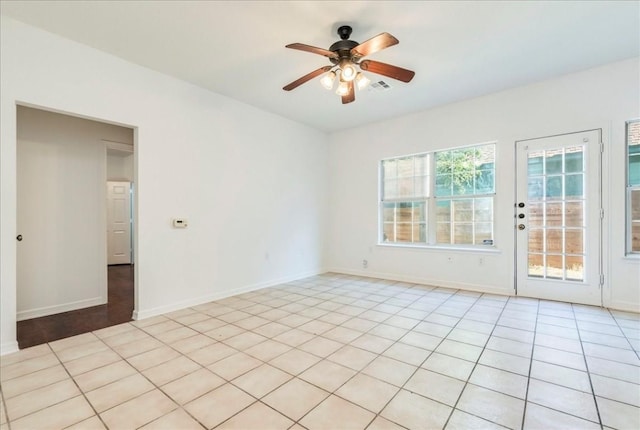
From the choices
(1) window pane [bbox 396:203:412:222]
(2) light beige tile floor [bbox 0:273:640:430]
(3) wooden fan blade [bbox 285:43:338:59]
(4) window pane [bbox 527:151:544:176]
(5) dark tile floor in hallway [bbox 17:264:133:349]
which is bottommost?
(5) dark tile floor in hallway [bbox 17:264:133:349]

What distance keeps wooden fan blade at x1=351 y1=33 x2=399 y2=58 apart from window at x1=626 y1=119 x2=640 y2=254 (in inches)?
129

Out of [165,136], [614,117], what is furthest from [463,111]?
[165,136]

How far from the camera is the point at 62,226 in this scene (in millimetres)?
3537

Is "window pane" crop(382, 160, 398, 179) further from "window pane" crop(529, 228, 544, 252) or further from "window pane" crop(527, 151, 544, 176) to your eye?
"window pane" crop(529, 228, 544, 252)

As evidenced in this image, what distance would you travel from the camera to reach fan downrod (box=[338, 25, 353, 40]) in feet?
8.60

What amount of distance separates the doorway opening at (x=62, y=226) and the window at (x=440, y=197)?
431 centimetres

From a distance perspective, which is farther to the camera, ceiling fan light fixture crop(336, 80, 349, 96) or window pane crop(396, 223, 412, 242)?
window pane crop(396, 223, 412, 242)

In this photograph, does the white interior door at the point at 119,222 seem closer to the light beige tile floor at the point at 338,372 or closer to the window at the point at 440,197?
the light beige tile floor at the point at 338,372

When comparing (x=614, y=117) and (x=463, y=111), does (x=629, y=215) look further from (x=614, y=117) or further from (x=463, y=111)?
(x=463, y=111)

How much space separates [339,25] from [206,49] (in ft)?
4.65

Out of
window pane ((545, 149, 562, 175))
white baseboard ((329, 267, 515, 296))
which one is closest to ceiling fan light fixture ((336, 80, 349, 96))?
window pane ((545, 149, 562, 175))

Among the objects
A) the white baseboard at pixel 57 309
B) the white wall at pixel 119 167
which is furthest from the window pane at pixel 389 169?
the white wall at pixel 119 167

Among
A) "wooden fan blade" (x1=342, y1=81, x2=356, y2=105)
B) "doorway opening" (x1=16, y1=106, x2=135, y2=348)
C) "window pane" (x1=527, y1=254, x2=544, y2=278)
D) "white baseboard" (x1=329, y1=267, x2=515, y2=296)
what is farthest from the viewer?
"white baseboard" (x1=329, y1=267, x2=515, y2=296)

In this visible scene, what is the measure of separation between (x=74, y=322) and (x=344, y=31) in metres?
4.13
